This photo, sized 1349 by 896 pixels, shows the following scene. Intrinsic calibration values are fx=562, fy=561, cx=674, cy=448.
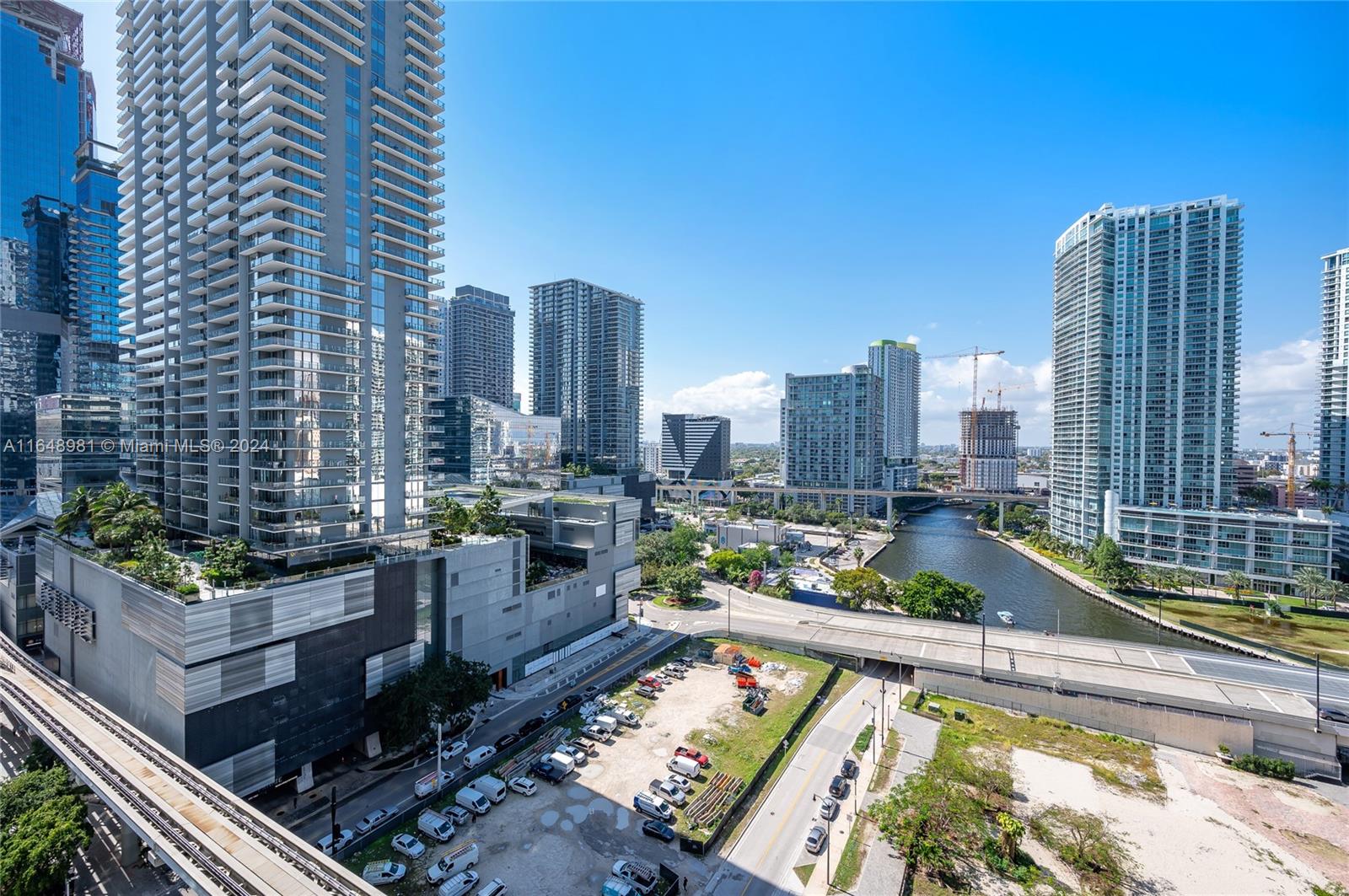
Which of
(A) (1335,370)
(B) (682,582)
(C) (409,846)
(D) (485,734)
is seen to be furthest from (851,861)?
(A) (1335,370)

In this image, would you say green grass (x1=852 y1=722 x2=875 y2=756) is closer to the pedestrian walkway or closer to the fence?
the pedestrian walkway

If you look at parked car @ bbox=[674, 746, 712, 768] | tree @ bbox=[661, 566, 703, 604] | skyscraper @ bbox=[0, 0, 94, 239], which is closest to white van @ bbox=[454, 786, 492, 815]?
parked car @ bbox=[674, 746, 712, 768]

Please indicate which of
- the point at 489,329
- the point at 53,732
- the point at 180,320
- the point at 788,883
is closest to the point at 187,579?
the point at 53,732

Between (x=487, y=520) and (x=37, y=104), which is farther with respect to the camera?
(x=37, y=104)

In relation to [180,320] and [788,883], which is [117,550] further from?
[788,883]

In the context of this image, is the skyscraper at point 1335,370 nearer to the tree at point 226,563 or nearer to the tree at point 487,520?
the tree at point 487,520

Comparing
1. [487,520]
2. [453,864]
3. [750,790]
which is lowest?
[750,790]

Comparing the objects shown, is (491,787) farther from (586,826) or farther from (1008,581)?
(1008,581)

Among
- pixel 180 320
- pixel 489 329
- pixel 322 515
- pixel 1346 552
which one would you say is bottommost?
pixel 1346 552
